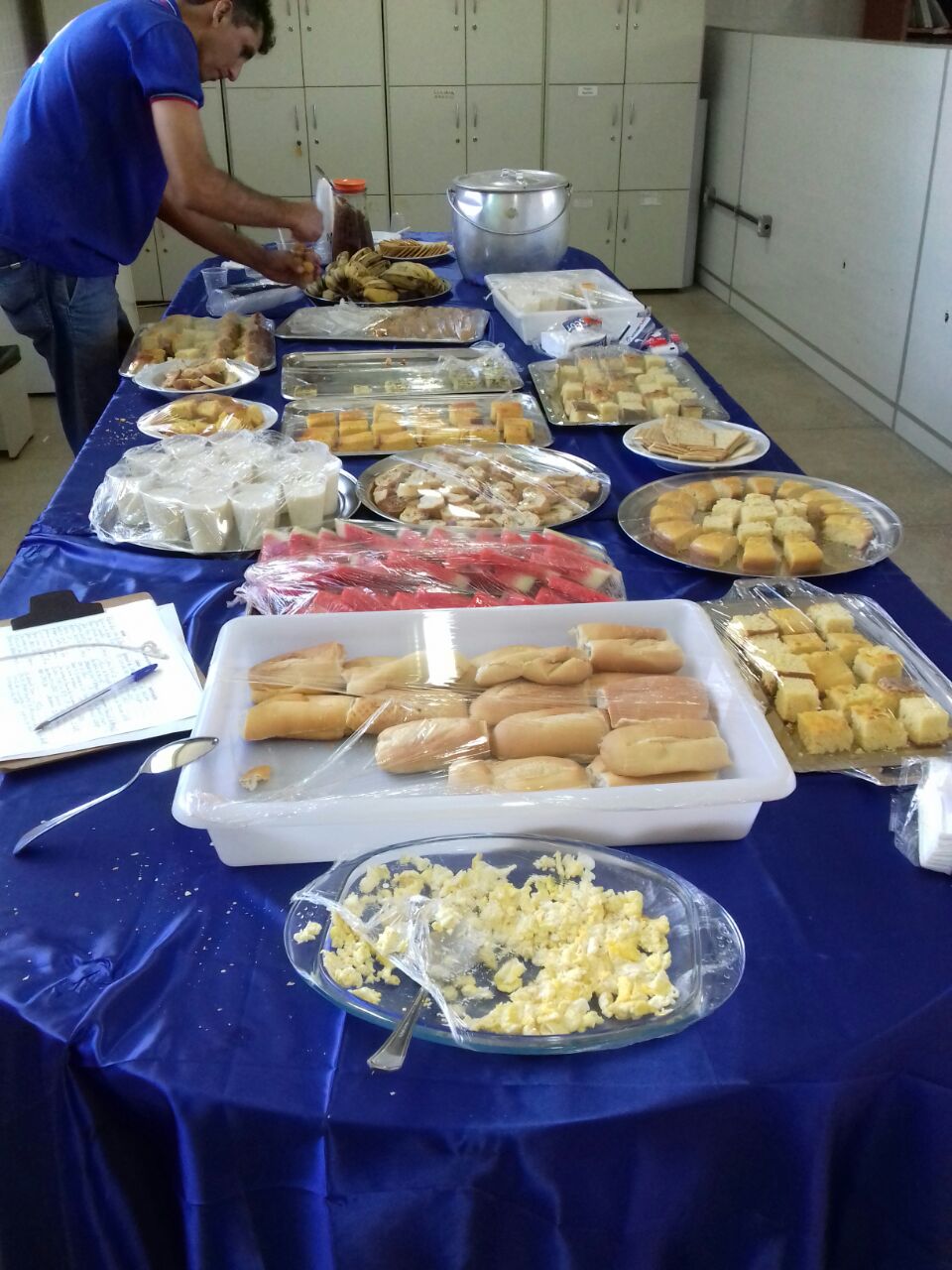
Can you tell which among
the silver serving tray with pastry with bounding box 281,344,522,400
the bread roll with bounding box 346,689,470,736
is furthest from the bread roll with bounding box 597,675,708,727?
the silver serving tray with pastry with bounding box 281,344,522,400

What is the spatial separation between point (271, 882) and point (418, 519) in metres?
0.74

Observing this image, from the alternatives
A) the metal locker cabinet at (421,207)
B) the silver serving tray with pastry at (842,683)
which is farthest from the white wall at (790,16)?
the silver serving tray with pastry at (842,683)

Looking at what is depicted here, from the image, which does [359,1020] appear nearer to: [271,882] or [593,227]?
[271,882]

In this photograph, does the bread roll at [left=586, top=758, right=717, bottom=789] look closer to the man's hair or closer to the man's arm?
the man's arm

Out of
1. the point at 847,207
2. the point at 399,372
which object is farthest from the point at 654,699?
the point at 847,207

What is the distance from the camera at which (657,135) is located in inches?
218

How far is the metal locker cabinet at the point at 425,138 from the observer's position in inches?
210

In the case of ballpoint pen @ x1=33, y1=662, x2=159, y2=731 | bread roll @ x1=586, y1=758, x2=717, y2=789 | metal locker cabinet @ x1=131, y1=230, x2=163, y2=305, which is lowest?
metal locker cabinet @ x1=131, y1=230, x2=163, y2=305

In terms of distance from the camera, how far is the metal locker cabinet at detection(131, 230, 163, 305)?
552 cm

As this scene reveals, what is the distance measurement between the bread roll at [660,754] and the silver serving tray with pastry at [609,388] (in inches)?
42.8

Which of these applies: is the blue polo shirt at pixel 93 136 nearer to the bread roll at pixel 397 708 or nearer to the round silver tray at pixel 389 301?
the round silver tray at pixel 389 301

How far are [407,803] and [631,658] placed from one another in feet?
1.04

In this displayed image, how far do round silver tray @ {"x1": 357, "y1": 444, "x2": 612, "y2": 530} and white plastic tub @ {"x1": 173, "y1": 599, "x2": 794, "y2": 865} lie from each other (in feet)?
2.09

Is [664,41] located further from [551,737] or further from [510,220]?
[551,737]
